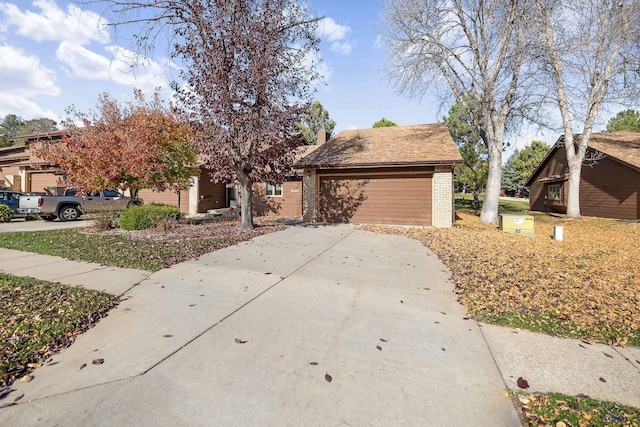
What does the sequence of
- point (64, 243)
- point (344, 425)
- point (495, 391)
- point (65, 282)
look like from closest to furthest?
point (344, 425), point (495, 391), point (65, 282), point (64, 243)

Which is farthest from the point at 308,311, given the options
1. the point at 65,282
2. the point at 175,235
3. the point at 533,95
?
the point at 533,95

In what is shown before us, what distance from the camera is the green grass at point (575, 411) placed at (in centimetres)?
210

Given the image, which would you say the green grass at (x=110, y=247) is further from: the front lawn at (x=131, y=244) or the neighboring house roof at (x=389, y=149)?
the neighboring house roof at (x=389, y=149)

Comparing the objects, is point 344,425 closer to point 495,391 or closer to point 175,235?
point 495,391

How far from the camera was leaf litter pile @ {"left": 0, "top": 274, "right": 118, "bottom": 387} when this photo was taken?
2.81 meters

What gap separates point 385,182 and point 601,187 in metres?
13.9

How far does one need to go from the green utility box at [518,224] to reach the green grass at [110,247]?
32.6ft

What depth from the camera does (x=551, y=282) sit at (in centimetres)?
519

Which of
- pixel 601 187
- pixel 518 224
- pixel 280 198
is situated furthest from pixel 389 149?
pixel 601 187

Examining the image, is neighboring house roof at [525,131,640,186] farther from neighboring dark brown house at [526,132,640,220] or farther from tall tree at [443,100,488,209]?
tall tree at [443,100,488,209]

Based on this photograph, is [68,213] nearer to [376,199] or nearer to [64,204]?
[64,204]

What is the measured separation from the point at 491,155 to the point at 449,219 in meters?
4.56

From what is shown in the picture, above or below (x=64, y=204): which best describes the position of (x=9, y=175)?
above

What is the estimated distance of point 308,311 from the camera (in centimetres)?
398
